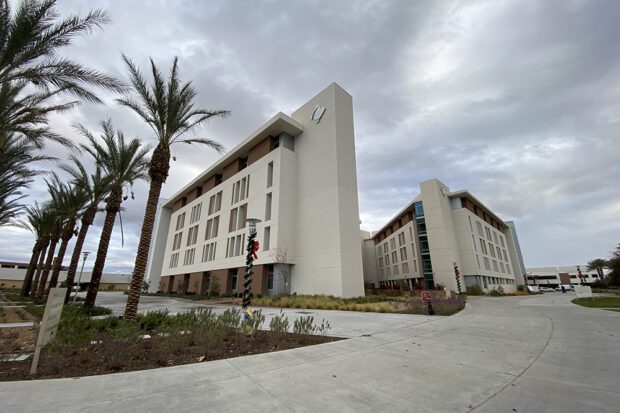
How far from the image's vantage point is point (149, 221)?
12609mm

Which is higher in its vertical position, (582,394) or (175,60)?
(175,60)

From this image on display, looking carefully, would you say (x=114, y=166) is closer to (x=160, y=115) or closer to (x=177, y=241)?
(x=160, y=115)

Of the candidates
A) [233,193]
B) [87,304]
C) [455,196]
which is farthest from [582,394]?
[455,196]

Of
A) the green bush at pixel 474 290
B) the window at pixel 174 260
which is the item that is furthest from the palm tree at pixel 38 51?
the green bush at pixel 474 290

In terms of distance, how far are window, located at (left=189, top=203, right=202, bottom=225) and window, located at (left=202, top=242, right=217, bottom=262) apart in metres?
7.93

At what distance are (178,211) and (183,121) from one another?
4551 cm

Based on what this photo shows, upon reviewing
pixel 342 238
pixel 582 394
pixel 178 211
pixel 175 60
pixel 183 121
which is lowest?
pixel 582 394

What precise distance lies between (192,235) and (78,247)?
96.0ft

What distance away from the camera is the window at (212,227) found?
134 feet

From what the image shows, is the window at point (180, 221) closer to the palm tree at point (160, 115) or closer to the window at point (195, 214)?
the window at point (195, 214)

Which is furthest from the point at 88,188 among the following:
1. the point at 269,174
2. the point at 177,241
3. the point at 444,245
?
the point at 444,245

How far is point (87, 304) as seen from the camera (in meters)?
14.7

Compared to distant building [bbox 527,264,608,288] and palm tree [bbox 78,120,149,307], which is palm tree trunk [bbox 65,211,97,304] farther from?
distant building [bbox 527,264,608,288]

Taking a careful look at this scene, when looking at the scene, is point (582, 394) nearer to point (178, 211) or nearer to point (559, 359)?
point (559, 359)
